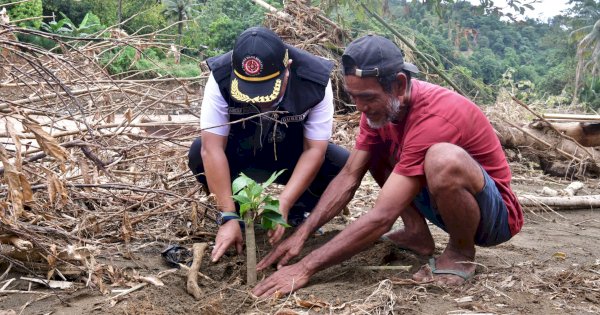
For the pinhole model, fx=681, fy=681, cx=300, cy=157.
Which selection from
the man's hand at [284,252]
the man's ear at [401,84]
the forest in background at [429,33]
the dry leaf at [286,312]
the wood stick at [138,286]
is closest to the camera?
the dry leaf at [286,312]

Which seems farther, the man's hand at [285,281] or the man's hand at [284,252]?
the man's hand at [284,252]

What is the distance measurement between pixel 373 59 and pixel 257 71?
0.58m

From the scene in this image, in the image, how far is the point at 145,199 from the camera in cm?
391

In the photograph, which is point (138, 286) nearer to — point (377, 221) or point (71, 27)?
point (377, 221)

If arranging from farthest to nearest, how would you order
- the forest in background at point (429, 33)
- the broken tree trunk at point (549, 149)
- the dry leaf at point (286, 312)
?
1. the forest in background at point (429, 33)
2. the broken tree trunk at point (549, 149)
3. the dry leaf at point (286, 312)

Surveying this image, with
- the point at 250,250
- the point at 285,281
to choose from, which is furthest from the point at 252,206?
the point at 285,281

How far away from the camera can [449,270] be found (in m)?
3.04

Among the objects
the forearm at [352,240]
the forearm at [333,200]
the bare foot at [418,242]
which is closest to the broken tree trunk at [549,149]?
the bare foot at [418,242]

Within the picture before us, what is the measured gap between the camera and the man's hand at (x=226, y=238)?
127 inches

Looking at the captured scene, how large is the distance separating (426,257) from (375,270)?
387mm

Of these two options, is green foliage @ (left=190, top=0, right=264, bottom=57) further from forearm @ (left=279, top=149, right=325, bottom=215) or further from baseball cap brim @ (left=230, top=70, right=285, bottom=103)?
baseball cap brim @ (left=230, top=70, right=285, bottom=103)

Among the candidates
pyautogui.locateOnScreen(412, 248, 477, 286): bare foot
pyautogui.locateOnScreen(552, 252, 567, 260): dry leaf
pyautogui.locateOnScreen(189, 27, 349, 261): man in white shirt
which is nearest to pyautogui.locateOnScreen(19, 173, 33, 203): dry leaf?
pyautogui.locateOnScreen(189, 27, 349, 261): man in white shirt

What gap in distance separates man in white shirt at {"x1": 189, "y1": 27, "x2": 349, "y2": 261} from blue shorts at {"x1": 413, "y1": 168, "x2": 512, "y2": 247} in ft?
2.01

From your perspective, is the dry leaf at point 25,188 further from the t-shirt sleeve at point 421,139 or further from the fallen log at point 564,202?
the fallen log at point 564,202
